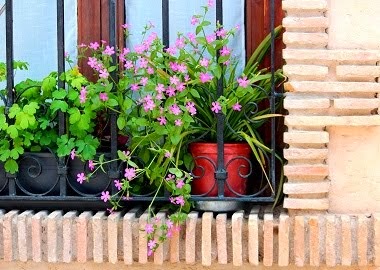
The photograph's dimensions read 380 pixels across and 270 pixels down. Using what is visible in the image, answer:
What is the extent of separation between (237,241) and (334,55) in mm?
840

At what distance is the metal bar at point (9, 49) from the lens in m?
3.21

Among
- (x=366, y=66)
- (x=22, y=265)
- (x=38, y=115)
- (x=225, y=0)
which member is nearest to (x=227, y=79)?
(x=225, y=0)

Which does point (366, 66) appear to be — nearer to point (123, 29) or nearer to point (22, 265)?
point (123, 29)

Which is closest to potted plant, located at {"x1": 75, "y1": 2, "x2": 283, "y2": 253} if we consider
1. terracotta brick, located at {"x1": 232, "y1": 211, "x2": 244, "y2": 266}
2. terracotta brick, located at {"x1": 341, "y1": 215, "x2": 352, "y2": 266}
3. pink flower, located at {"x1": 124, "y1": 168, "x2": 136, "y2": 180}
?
pink flower, located at {"x1": 124, "y1": 168, "x2": 136, "y2": 180}

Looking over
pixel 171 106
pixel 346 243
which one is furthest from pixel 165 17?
pixel 346 243

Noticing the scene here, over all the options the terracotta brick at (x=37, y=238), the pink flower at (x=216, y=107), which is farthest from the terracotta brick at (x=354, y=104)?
the terracotta brick at (x=37, y=238)

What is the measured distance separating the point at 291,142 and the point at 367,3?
0.64 meters

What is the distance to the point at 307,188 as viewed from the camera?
3.04 metres

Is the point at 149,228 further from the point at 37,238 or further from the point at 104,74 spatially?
the point at 104,74

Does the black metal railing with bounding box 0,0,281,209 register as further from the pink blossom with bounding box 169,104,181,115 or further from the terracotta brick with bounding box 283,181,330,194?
the pink blossom with bounding box 169,104,181,115

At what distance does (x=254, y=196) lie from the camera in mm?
3115

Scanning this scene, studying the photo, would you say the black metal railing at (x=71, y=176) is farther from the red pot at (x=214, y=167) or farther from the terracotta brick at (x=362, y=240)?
the terracotta brick at (x=362, y=240)

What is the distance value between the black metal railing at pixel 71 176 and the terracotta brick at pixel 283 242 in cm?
12

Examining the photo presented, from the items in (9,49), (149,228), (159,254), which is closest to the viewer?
(149,228)
